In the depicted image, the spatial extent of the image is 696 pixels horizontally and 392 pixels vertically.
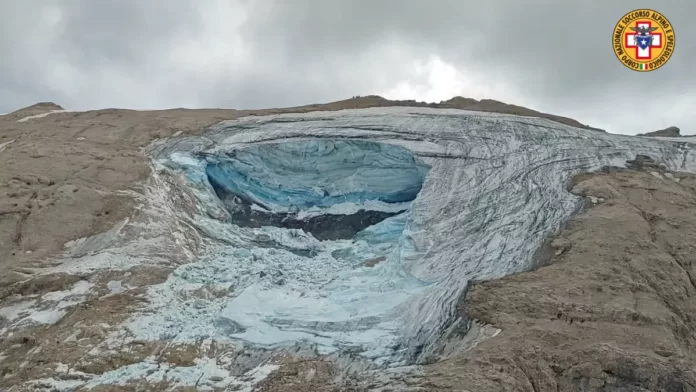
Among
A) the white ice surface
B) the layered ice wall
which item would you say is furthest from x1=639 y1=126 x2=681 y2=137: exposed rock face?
the white ice surface

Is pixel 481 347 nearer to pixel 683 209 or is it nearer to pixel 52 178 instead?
pixel 683 209

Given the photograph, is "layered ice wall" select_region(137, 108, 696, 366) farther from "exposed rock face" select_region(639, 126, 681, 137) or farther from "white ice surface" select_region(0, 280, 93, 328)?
"exposed rock face" select_region(639, 126, 681, 137)

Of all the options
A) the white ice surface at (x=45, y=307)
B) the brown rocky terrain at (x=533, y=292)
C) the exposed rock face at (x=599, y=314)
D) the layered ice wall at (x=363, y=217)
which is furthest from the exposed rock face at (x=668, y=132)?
the white ice surface at (x=45, y=307)

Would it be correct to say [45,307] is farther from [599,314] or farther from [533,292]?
[599,314]

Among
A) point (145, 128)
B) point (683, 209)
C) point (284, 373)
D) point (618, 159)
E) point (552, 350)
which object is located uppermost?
point (145, 128)

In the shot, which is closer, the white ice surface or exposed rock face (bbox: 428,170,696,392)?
exposed rock face (bbox: 428,170,696,392)

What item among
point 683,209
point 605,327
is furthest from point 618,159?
point 605,327
